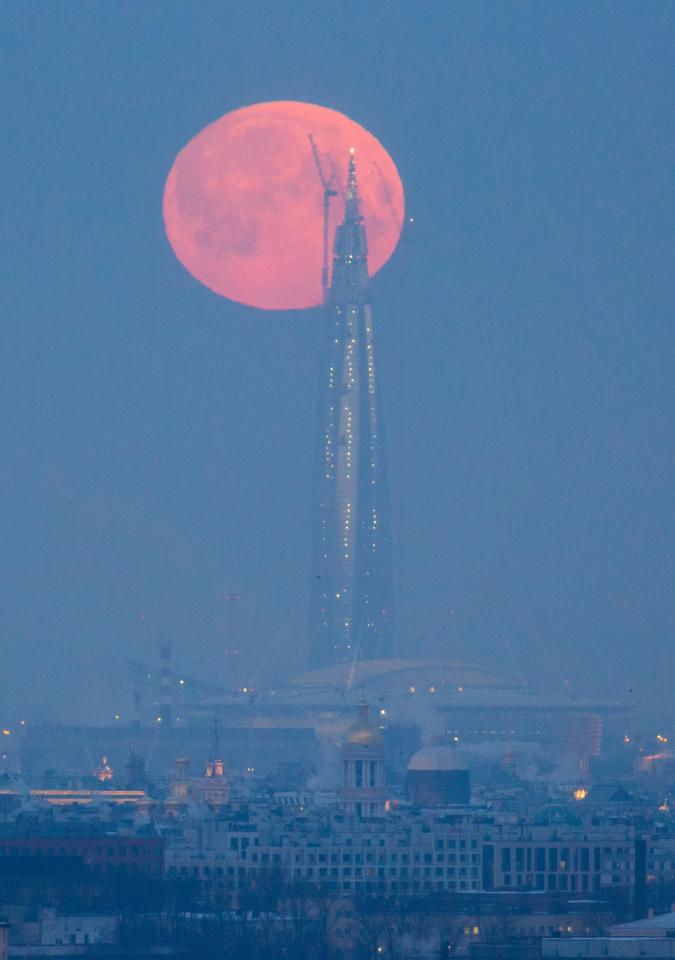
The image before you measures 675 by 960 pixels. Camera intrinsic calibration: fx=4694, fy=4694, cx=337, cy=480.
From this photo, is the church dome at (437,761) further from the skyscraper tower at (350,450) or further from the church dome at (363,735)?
the skyscraper tower at (350,450)

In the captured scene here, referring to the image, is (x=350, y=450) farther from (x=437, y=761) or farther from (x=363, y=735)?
(x=363, y=735)

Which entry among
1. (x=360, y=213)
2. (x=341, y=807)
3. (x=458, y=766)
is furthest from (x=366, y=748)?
(x=360, y=213)

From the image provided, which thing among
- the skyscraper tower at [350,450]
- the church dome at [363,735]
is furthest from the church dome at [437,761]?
the skyscraper tower at [350,450]

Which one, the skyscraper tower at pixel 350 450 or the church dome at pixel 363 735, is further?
the skyscraper tower at pixel 350 450

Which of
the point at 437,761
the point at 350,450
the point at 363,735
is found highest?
the point at 350,450

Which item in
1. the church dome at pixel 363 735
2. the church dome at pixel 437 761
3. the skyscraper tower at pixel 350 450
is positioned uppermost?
the skyscraper tower at pixel 350 450

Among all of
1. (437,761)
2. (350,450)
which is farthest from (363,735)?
(350,450)

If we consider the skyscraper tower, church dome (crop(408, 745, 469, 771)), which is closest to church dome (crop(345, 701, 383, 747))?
church dome (crop(408, 745, 469, 771))
